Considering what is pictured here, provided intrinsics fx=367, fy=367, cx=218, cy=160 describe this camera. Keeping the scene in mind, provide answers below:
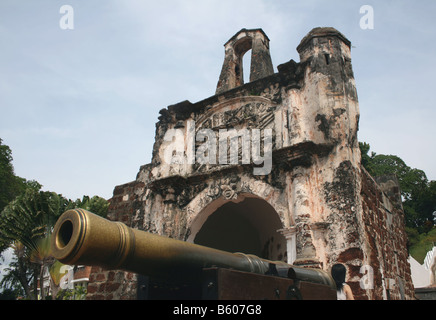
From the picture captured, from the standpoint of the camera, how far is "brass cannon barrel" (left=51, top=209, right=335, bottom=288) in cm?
247

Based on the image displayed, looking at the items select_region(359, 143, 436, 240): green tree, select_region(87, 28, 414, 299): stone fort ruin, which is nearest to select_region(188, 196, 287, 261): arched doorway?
select_region(87, 28, 414, 299): stone fort ruin

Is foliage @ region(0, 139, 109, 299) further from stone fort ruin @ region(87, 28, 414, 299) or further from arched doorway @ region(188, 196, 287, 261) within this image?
arched doorway @ region(188, 196, 287, 261)

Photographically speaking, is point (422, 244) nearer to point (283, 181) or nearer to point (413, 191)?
point (413, 191)

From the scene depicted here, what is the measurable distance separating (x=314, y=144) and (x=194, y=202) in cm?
275

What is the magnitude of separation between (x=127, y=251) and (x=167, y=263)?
419mm

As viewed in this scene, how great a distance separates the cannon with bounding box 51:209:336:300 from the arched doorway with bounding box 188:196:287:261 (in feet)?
14.7

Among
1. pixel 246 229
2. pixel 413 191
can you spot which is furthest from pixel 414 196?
pixel 246 229

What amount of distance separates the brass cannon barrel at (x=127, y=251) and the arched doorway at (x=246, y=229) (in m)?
4.69

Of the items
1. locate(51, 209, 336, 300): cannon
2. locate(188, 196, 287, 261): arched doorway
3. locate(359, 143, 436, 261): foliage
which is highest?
locate(359, 143, 436, 261): foliage

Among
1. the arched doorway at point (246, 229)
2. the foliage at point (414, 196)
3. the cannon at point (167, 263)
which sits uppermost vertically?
the foliage at point (414, 196)

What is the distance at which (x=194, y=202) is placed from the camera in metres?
7.50

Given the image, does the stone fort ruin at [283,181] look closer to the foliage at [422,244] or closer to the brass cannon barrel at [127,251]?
the brass cannon barrel at [127,251]

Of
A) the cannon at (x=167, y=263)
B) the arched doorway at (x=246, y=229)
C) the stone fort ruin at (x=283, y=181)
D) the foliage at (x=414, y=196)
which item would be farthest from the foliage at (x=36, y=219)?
the foliage at (x=414, y=196)

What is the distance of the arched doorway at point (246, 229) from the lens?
28.5 ft
